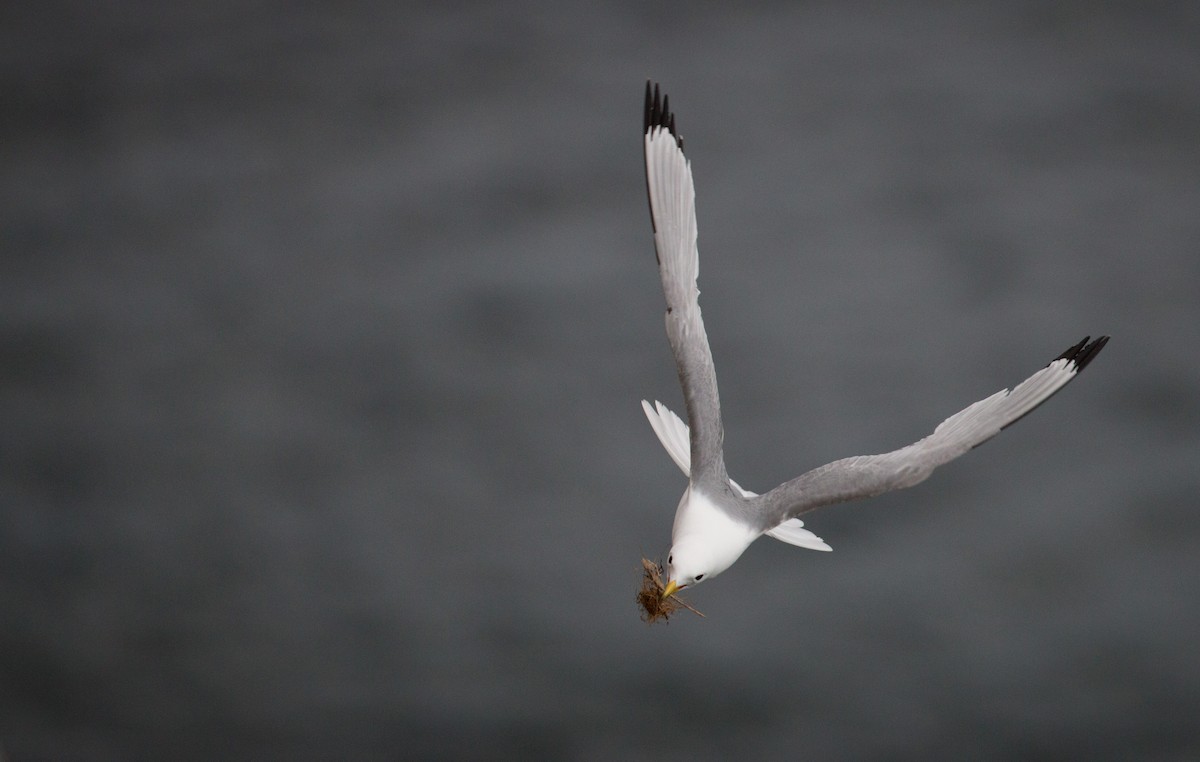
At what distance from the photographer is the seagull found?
2.33 meters

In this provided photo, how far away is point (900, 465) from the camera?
2.44 meters

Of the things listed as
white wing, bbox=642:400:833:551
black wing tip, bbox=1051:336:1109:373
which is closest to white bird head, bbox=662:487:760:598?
white wing, bbox=642:400:833:551

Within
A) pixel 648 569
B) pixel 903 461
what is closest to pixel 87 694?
pixel 648 569

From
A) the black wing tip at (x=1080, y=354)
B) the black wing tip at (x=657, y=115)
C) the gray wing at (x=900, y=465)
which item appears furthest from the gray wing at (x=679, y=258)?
the black wing tip at (x=1080, y=354)

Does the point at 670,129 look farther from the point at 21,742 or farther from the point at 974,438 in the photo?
the point at 21,742

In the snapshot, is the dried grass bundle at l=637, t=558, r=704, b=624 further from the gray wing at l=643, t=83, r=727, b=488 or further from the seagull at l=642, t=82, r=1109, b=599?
the gray wing at l=643, t=83, r=727, b=488

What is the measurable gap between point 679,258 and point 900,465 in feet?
1.75

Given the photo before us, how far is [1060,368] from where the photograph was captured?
245 cm

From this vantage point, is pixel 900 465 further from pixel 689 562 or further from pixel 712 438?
pixel 689 562

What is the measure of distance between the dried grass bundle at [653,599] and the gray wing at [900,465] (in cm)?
20

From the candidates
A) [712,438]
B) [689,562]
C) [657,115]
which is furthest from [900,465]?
[657,115]

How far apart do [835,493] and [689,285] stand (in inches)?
18.2

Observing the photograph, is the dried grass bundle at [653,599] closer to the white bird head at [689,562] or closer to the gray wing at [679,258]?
the white bird head at [689,562]

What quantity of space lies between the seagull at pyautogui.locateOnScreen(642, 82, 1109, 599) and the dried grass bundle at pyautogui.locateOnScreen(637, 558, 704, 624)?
0.27 feet
